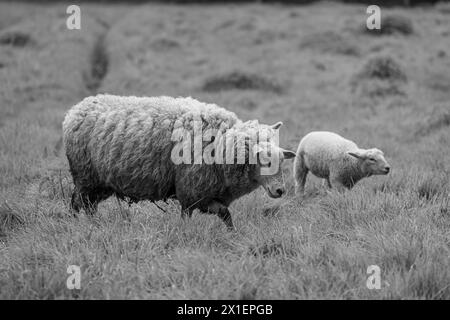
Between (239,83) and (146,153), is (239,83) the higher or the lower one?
the higher one

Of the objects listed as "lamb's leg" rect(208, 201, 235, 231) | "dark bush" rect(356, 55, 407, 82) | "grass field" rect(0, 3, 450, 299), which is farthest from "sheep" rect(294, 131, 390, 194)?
"dark bush" rect(356, 55, 407, 82)

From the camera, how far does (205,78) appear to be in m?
12.8

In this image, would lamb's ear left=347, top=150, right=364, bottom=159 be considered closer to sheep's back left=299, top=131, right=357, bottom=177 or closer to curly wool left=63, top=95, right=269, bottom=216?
sheep's back left=299, top=131, right=357, bottom=177

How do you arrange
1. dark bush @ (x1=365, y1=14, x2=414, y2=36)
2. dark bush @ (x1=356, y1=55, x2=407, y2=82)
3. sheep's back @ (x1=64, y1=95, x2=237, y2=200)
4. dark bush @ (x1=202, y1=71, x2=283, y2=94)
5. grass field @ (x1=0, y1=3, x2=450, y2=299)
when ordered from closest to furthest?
grass field @ (x1=0, y1=3, x2=450, y2=299) → sheep's back @ (x1=64, y1=95, x2=237, y2=200) → dark bush @ (x1=356, y1=55, x2=407, y2=82) → dark bush @ (x1=202, y1=71, x2=283, y2=94) → dark bush @ (x1=365, y1=14, x2=414, y2=36)

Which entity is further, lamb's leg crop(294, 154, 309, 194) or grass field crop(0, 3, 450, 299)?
lamb's leg crop(294, 154, 309, 194)

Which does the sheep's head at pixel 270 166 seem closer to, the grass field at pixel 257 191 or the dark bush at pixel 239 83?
the grass field at pixel 257 191

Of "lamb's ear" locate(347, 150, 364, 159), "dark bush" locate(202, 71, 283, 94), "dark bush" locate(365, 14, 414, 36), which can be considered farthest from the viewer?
"dark bush" locate(365, 14, 414, 36)

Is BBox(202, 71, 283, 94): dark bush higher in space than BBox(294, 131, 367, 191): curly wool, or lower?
higher

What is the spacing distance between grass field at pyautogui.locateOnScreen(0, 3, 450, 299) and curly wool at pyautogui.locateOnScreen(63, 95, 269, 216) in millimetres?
273

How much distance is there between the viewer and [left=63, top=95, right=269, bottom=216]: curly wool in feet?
14.4

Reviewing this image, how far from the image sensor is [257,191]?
18.2ft

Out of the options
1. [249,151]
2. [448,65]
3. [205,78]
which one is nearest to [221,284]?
[249,151]

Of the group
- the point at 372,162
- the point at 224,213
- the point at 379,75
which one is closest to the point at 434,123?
the point at 372,162

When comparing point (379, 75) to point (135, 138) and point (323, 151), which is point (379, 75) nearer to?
point (323, 151)
